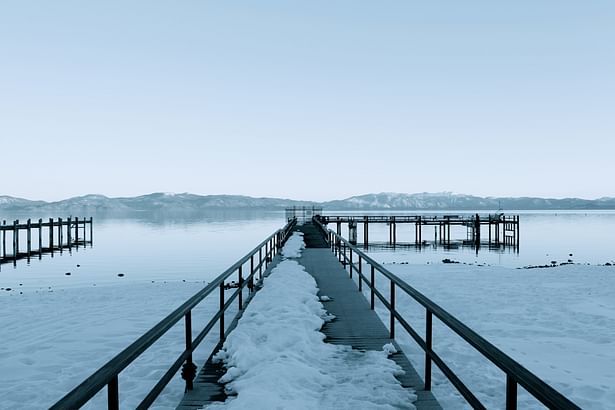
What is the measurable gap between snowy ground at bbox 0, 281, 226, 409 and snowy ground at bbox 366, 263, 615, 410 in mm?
4789

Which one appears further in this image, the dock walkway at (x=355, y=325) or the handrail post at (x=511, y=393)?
the dock walkway at (x=355, y=325)

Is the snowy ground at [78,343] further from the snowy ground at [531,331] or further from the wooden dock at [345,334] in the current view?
the snowy ground at [531,331]

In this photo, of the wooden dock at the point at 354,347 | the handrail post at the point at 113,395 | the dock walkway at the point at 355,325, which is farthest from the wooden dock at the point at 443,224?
the handrail post at the point at 113,395

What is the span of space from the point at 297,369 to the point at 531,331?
8.17 m

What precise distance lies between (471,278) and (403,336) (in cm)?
1257

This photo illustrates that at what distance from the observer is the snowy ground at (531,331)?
22.6 ft

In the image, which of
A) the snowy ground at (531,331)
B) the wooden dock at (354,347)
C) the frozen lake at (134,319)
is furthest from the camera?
the frozen lake at (134,319)

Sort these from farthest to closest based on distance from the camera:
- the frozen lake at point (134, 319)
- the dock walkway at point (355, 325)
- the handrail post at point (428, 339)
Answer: the frozen lake at point (134, 319), the dock walkway at point (355, 325), the handrail post at point (428, 339)

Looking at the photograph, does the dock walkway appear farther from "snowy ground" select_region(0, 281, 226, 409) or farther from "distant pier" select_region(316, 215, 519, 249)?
"distant pier" select_region(316, 215, 519, 249)

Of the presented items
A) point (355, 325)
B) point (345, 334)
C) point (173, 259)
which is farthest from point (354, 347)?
point (173, 259)

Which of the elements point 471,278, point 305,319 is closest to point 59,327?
point 305,319

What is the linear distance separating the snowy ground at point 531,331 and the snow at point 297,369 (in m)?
1.62

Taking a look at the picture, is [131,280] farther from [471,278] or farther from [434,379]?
[434,379]

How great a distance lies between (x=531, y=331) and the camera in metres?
10.6
